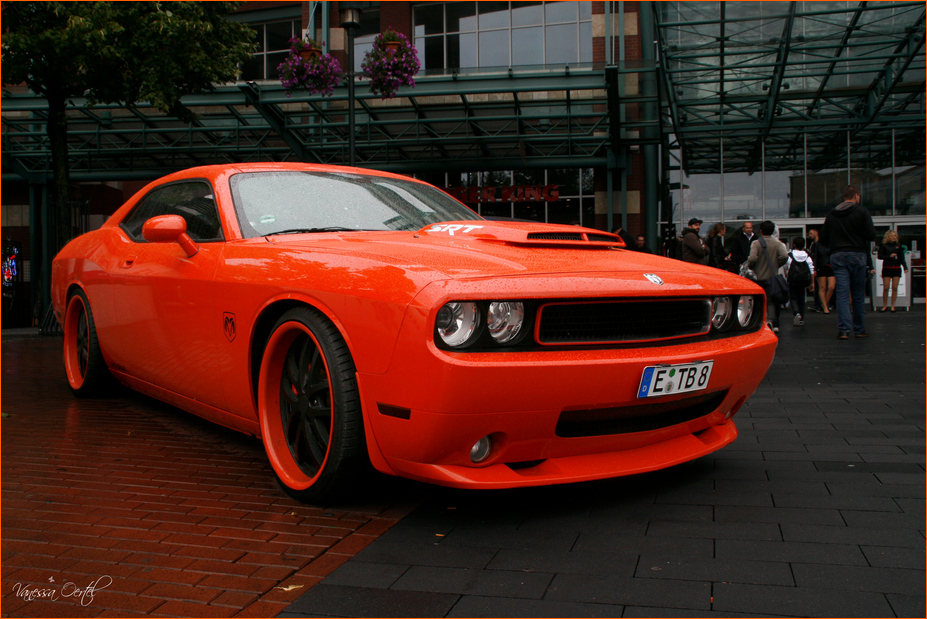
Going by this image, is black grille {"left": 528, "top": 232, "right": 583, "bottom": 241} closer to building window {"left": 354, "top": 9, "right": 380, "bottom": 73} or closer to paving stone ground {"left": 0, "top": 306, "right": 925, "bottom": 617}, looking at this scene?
paving stone ground {"left": 0, "top": 306, "right": 925, "bottom": 617}

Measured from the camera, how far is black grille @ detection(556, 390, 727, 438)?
2.77 m

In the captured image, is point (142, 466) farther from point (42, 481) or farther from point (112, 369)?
point (112, 369)

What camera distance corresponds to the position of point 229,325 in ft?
11.3

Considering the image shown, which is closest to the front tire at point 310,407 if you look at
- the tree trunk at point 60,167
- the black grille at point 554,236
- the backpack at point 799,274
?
the black grille at point 554,236

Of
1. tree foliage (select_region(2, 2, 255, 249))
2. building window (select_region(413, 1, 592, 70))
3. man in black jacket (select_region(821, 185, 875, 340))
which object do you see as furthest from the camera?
building window (select_region(413, 1, 592, 70))

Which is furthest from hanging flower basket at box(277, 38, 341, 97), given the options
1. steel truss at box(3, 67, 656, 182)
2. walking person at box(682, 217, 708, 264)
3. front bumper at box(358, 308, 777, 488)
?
front bumper at box(358, 308, 777, 488)

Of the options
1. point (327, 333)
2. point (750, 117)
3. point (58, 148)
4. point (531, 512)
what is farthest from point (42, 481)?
point (750, 117)

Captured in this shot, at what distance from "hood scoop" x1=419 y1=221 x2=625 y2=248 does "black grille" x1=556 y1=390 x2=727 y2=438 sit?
803 mm

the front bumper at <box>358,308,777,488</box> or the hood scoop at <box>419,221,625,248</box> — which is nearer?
the front bumper at <box>358,308,777,488</box>

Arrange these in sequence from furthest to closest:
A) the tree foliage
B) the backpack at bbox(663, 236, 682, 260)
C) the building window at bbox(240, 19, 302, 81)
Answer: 1. the building window at bbox(240, 19, 302, 81)
2. the backpack at bbox(663, 236, 682, 260)
3. the tree foliage

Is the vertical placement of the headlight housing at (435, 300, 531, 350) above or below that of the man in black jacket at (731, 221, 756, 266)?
below

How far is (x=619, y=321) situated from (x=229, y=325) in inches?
66.6

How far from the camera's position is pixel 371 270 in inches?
110

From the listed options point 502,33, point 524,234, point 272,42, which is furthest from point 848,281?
point 272,42
